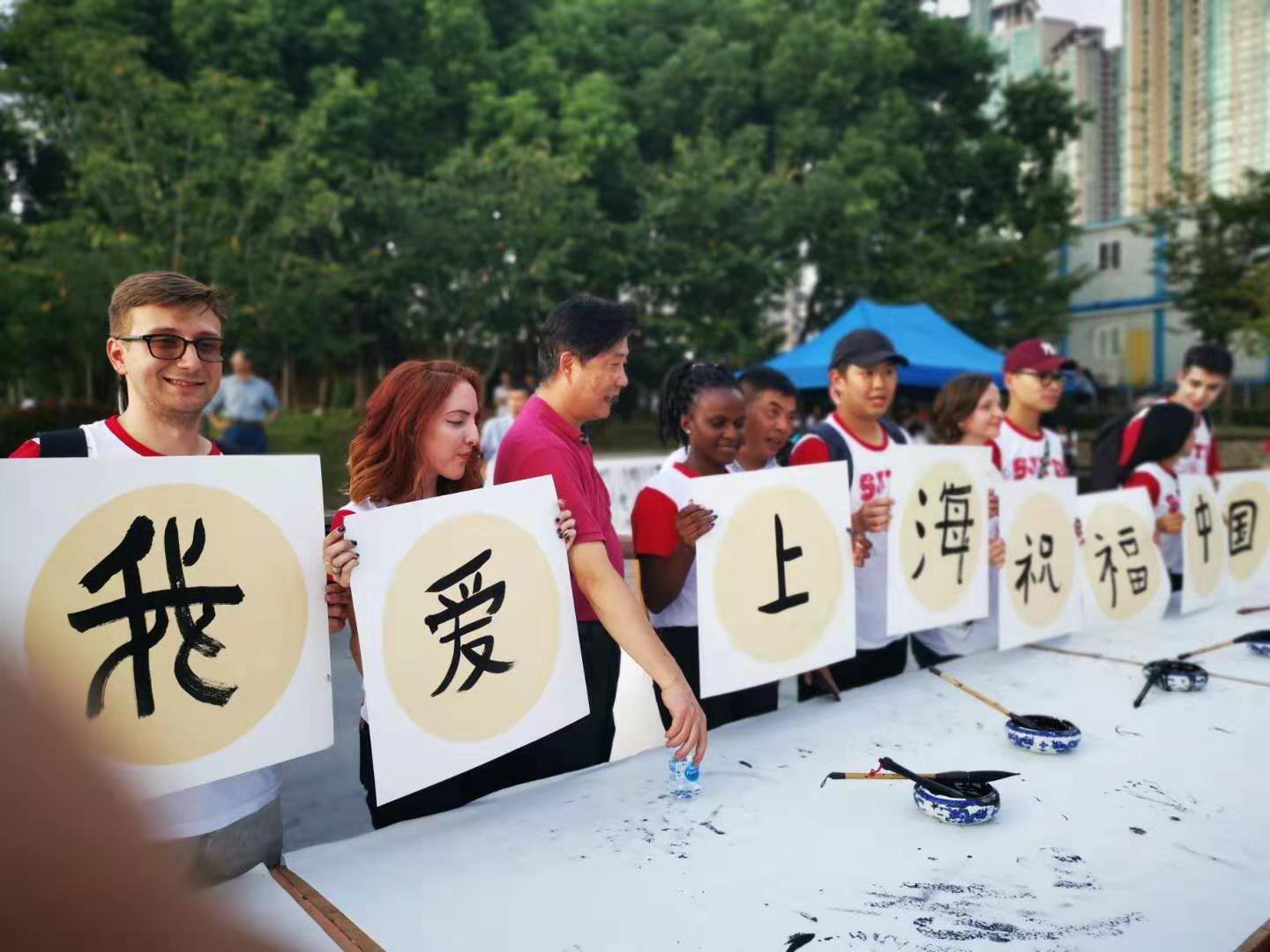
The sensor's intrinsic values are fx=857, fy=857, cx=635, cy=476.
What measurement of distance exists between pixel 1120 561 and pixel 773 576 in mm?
1579

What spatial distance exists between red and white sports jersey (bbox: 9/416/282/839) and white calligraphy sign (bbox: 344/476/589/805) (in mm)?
282

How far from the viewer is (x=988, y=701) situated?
79.8 inches

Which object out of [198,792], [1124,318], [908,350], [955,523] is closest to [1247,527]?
[955,523]

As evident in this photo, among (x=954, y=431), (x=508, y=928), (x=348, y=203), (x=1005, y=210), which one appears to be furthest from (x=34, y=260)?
(x=1005, y=210)

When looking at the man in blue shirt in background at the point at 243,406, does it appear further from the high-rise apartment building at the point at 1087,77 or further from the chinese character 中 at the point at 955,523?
the high-rise apartment building at the point at 1087,77

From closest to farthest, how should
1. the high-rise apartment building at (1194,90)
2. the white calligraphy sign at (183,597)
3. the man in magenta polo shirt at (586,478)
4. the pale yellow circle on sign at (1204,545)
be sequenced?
the white calligraphy sign at (183,597) → the man in magenta polo shirt at (586,478) → the pale yellow circle on sign at (1204,545) → the high-rise apartment building at (1194,90)

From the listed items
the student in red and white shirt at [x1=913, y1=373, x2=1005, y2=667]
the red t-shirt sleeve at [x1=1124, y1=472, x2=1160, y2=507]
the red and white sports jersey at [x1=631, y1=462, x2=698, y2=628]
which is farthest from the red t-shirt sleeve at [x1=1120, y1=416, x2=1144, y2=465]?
the red and white sports jersey at [x1=631, y1=462, x2=698, y2=628]

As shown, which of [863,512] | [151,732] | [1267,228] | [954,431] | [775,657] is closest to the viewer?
[151,732]

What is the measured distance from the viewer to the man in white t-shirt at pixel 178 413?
1451mm

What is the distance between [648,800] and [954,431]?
7.14ft

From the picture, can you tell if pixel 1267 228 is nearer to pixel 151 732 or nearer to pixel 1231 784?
pixel 1231 784

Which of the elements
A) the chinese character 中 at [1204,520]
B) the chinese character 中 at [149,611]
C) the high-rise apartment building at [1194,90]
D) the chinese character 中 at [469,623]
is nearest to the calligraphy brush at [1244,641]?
the chinese character 中 at [1204,520]

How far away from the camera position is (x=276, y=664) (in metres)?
1.42

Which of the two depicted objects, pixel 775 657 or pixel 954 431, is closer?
pixel 775 657
